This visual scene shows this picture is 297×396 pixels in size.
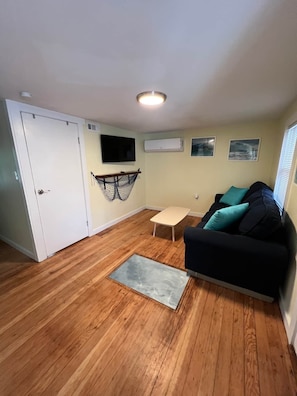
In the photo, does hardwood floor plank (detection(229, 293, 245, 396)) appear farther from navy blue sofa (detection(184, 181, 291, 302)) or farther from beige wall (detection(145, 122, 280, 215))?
beige wall (detection(145, 122, 280, 215))

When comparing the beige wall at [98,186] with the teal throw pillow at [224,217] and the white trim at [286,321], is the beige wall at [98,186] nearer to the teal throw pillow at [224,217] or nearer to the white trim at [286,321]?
the teal throw pillow at [224,217]

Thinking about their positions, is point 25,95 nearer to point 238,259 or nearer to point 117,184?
point 117,184

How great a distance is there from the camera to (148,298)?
5.78ft

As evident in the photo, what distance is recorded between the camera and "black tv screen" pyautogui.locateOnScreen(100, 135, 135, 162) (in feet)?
10.5

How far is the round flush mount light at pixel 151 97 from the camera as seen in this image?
1.72 metres

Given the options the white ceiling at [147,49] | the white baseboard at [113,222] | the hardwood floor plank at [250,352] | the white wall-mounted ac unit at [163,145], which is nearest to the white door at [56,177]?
the white baseboard at [113,222]

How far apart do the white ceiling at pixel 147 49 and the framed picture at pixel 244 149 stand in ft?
4.63

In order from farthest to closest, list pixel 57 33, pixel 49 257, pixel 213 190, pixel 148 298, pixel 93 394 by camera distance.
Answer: pixel 213 190
pixel 49 257
pixel 148 298
pixel 93 394
pixel 57 33

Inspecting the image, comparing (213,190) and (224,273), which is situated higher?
(213,190)

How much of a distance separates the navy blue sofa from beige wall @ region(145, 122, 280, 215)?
1809 millimetres

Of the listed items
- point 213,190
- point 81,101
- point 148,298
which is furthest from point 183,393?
point 213,190

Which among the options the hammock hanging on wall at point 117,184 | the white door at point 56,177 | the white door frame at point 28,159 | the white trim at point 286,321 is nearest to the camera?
the white trim at point 286,321

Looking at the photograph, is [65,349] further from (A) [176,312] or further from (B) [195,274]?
(B) [195,274]

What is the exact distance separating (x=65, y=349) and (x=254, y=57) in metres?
2.59
